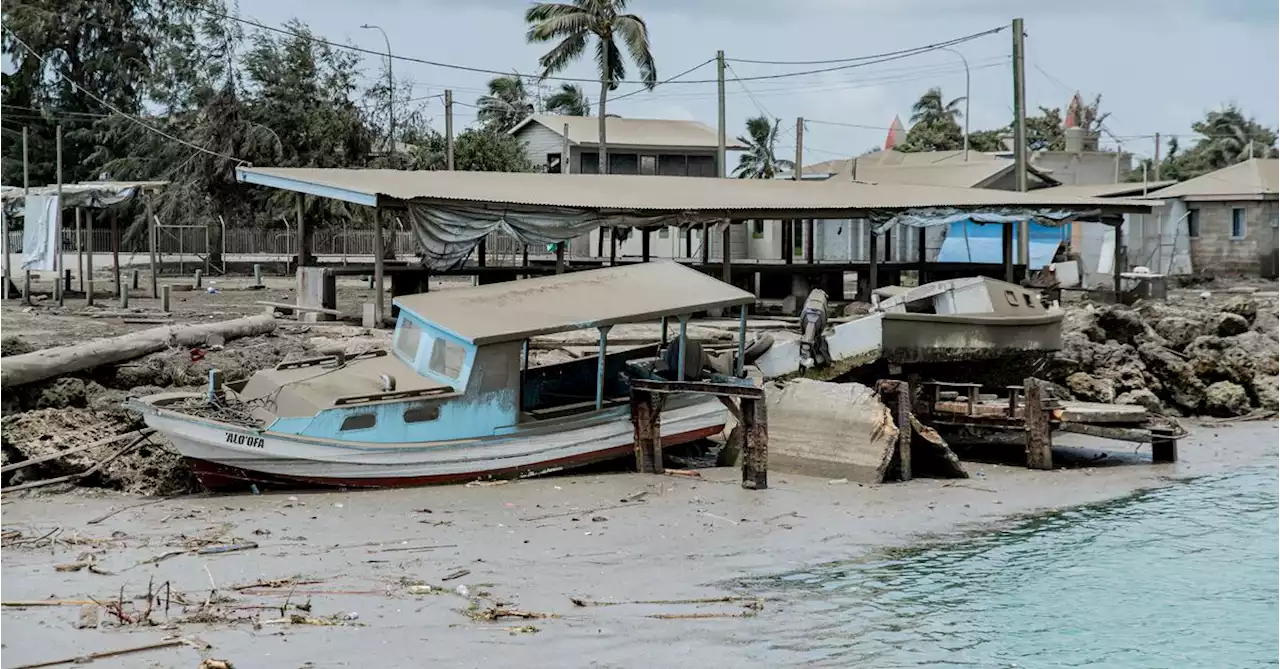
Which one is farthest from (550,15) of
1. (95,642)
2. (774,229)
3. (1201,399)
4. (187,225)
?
(95,642)

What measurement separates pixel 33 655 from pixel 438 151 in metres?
45.1

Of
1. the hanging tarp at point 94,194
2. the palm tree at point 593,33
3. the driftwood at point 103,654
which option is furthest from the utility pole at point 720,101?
the driftwood at point 103,654

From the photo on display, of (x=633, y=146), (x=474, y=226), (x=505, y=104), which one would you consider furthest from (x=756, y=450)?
(x=505, y=104)

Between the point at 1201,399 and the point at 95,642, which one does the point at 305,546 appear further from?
the point at 1201,399

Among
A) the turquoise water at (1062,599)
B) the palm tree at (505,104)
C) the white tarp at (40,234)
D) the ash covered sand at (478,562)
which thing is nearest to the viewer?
the ash covered sand at (478,562)

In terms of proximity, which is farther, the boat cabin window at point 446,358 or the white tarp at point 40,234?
the white tarp at point 40,234

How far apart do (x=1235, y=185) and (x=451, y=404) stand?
38.5 metres

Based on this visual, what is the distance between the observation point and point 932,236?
154 ft

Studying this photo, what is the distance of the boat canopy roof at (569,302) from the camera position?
15.6 m

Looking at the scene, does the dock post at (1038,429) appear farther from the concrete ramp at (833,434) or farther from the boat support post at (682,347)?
the boat support post at (682,347)

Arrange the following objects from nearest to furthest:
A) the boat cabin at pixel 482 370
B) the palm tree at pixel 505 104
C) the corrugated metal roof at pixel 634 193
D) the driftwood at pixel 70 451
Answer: the driftwood at pixel 70 451
the boat cabin at pixel 482 370
the corrugated metal roof at pixel 634 193
the palm tree at pixel 505 104

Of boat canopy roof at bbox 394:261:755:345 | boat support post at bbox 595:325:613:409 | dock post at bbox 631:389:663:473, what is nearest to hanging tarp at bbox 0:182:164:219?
boat canopy roof at bbox 394:261:755:345

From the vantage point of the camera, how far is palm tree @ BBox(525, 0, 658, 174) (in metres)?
49.0

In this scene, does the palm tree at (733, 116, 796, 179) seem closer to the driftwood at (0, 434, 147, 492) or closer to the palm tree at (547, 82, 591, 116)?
the palm tree at (547, 82, 591, 116)
